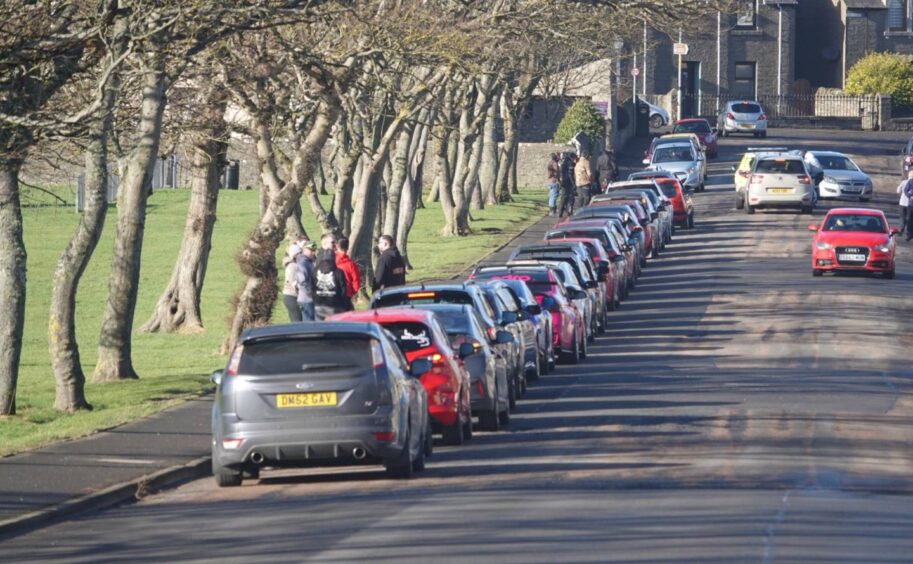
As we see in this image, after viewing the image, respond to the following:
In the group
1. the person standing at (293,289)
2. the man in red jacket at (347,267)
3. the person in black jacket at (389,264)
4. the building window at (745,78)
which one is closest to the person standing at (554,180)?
the person in black jacket at (389,264)

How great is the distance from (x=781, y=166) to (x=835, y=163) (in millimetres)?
8206

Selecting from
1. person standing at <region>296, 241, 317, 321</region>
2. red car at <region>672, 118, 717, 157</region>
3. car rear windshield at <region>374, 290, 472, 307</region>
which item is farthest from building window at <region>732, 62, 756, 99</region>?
car rear windshield at <region>374, 290, 472, 307</region>

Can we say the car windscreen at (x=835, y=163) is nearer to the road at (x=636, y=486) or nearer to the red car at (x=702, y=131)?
the red car at (x=702, y=131)

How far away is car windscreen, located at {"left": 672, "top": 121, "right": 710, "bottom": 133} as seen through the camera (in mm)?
76875

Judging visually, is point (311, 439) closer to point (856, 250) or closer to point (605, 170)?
point (856, 250)

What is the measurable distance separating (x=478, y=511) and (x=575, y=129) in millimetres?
56674

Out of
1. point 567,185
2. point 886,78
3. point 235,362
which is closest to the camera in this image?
point 235,362

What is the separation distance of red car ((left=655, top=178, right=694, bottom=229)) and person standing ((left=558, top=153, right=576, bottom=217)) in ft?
8.28

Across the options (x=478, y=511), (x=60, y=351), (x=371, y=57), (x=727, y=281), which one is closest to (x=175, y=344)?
(x=371, y=57)

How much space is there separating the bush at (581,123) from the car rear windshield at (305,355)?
54.4 metres

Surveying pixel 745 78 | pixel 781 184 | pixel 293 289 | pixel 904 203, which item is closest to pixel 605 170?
pixel 781 184

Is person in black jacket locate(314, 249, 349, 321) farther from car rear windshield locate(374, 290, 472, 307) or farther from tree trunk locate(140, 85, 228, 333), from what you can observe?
tree trunk locate(140, 85, 228, 333)

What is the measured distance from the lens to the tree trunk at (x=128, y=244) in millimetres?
23922

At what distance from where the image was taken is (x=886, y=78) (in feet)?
310
